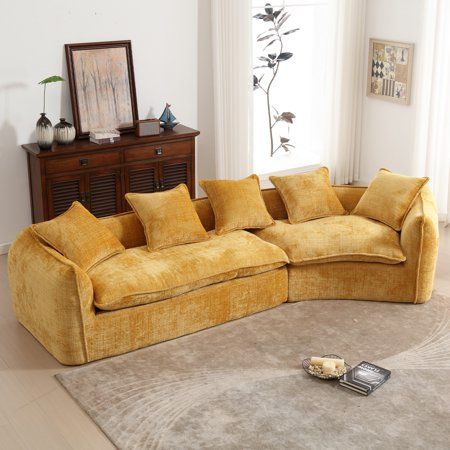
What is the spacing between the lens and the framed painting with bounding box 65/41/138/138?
6355 mm

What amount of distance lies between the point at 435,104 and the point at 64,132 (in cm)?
326

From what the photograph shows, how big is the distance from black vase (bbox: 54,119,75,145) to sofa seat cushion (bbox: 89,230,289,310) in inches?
56.1

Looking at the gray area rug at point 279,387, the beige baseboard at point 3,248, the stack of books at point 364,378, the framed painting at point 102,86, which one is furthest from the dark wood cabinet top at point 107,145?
the stack of books at point 364,378

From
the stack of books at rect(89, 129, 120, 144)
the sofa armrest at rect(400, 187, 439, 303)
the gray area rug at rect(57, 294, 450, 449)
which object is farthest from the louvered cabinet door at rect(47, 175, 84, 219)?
the sofa armrest at rect(400, 187, 439, 303)

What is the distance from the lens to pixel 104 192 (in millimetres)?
6426

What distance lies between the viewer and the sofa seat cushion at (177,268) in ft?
15.5

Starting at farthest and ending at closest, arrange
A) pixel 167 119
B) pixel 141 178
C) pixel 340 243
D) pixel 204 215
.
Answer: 1. pixel 167 119
2. pixel 141 178
3. pixel 204 215
4. pixel 340 243

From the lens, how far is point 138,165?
6.53 m

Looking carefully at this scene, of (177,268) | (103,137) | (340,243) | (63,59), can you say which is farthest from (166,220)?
(63,59)

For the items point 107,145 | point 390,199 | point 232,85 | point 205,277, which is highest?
point 232,85

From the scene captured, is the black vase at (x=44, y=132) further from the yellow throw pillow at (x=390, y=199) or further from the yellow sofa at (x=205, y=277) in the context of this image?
the yellow throw pillow at (x=390, y=199)

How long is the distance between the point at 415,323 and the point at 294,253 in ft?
3.00

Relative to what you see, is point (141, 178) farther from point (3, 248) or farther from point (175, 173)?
point (3, 248)

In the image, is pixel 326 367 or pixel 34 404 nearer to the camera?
pixel 34 404
